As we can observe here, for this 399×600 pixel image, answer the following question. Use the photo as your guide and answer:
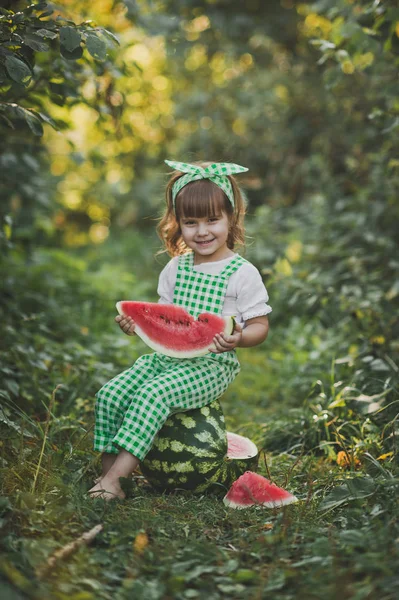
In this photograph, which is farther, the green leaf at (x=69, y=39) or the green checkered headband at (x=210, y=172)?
the green checkered headband at (x=210, y=172)

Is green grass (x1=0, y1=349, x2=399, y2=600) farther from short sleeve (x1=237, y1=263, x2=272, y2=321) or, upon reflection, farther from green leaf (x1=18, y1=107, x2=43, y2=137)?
green leaf (x1=18, y1=107, x2=43, y2=137)

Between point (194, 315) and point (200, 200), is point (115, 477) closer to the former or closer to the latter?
point (194, 315)

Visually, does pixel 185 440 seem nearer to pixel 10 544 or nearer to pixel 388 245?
pixel 10 544

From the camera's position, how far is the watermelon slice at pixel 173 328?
10.5ft

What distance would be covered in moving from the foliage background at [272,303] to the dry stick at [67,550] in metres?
0.02

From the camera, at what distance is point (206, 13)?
870cm

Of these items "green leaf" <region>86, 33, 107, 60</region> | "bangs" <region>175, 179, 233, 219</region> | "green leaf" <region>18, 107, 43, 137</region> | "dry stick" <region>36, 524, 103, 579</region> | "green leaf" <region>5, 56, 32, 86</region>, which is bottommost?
"dry stick" <region>36, 524, 103, 579</region>

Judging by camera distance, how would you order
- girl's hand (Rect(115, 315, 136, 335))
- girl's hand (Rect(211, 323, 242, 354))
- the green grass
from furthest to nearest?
girl's hand (Rect(115, 315, 136, 335))
girl's hand (Rect(211, 323, 242, 354))
the green grass

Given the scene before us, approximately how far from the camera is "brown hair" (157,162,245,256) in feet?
11.1

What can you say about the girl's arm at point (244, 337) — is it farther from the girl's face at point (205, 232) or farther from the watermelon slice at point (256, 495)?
the watermelon slice at point (256, 495)

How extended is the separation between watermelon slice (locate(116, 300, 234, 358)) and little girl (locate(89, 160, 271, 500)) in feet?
0.20

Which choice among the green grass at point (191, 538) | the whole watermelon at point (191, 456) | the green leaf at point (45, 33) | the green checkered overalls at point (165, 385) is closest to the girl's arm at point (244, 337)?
the green checkered overalls at point (165, 385)

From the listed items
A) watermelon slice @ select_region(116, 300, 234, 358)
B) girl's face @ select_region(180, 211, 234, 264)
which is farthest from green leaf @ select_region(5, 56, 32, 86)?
watermelon slice @ select_region(116, 300, 234, 358)

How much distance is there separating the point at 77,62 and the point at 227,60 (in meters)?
6.57
